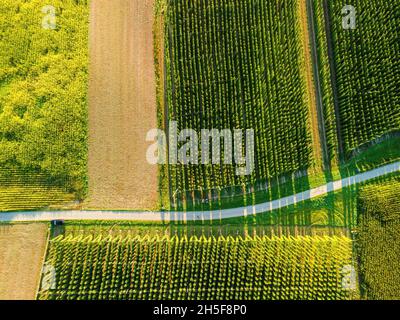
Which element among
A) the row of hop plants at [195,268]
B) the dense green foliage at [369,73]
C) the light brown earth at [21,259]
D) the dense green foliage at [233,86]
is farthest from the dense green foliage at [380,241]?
the light brown earth at [21,259]

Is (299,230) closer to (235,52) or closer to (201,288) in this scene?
(201,288)

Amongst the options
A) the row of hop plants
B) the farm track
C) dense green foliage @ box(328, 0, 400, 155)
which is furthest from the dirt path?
the row of hop plants

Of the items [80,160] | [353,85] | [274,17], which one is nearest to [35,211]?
[80,160]

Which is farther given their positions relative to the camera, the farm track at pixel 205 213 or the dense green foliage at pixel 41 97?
the farm track at pixel 205 213

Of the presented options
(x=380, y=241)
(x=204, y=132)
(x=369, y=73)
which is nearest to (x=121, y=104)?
(x=204, y=132)
